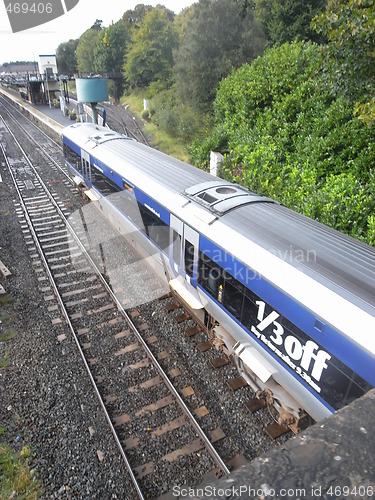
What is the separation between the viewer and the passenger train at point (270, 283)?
4469mm

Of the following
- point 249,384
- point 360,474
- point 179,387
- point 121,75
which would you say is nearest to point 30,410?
point 179,387

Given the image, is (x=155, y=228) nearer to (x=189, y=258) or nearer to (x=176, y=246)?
(x=176, y=246)

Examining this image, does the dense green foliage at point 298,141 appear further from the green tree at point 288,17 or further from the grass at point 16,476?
the grass at point 16,476

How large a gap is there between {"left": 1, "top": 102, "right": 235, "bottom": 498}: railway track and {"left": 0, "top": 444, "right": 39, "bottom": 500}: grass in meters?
1.43

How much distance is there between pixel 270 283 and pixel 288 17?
2350 cm

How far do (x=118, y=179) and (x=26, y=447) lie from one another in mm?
7417

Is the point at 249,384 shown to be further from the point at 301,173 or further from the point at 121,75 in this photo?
the point at 121,75

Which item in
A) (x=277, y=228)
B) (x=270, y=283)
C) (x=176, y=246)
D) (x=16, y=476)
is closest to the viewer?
(x=270, y=283)

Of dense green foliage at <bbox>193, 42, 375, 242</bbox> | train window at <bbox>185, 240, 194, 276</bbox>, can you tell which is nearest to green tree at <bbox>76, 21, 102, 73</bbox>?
dense green foliage at <bbox>193, 42, 375, 242</bbox>

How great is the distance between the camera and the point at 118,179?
416 inches

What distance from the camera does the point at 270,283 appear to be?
5301mm

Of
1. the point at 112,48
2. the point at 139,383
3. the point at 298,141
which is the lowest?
the point at 139,383

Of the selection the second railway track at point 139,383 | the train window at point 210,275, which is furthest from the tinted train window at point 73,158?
the train window at point 210,275

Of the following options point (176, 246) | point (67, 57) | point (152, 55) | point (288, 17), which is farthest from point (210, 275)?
point (67, 57)
